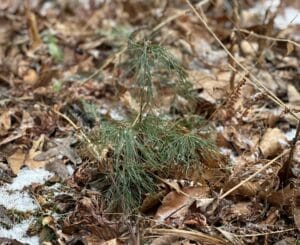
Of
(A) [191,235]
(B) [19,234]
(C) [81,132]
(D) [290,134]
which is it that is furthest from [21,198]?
(D) [290,134]

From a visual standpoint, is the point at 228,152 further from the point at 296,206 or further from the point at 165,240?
the point at 165,240

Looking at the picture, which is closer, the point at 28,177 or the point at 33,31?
the point at 28,177

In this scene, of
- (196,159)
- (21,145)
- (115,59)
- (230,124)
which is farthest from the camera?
(115,59)

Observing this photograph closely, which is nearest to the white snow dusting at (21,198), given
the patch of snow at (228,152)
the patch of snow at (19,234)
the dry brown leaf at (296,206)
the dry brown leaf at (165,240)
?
the patch of snow at (19,234)

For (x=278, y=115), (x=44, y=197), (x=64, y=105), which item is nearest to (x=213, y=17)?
(x=278, y=115)

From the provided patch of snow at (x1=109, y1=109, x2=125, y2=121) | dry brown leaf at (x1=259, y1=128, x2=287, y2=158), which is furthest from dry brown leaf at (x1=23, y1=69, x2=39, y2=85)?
dry brown leaf at (x1=259, y1=128, x2=287, y2=158)

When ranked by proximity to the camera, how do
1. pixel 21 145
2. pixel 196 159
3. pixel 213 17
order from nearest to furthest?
pixel 196 159
pixel 21 145
pixel 213 17

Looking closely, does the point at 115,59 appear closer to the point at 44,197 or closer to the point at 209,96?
the point at 209,96
